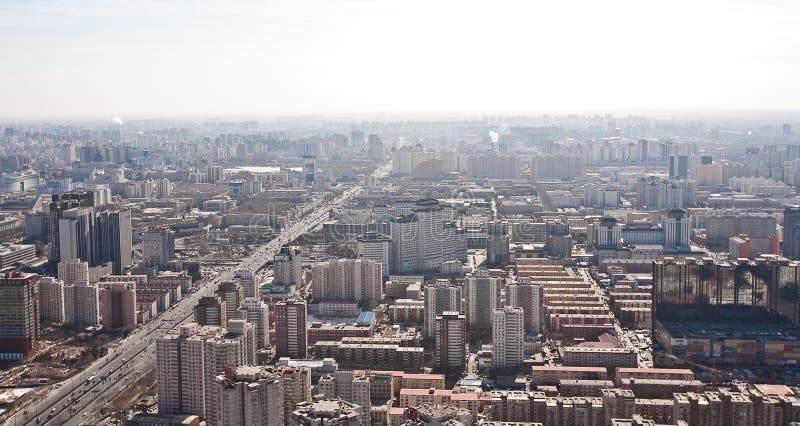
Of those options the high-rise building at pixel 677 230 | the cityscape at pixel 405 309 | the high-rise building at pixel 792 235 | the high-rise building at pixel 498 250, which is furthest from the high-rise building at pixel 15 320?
the high-rise building at pixel 792 235

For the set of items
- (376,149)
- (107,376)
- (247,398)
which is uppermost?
(376,149)

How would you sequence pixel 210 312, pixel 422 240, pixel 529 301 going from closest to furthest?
pixel 210 312 < pixel 529 301 < pixel 422 240

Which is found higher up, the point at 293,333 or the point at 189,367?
the point at 189,367

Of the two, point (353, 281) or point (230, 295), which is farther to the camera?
point (353, 281)

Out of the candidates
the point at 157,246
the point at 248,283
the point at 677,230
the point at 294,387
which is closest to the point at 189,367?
the point at 294,387

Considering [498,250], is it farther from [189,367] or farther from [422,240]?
[189,367]

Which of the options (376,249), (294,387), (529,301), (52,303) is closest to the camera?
(294,387)

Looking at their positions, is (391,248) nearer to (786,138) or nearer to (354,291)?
(354,291)
